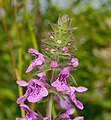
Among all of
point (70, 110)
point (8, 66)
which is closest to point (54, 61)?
point (70, 110)

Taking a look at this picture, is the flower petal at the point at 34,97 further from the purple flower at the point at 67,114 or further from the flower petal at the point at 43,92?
the purple flower at the point at 67,114

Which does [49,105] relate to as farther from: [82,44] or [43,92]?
[82,44]

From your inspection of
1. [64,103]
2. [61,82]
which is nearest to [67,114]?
A: [64,103]

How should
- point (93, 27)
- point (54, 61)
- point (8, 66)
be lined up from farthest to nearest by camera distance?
point (93, 27)
point (8, 66)
point (54, 61)

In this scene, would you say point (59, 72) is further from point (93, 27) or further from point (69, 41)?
point (93, 27)

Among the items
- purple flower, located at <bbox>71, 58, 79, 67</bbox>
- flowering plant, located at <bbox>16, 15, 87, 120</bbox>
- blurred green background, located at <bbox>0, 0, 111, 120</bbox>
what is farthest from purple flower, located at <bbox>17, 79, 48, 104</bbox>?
blurred green background, located at <bbox>0, 0, 111, 120</bbox>

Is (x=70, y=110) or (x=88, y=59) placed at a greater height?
(x=88, y=59)
